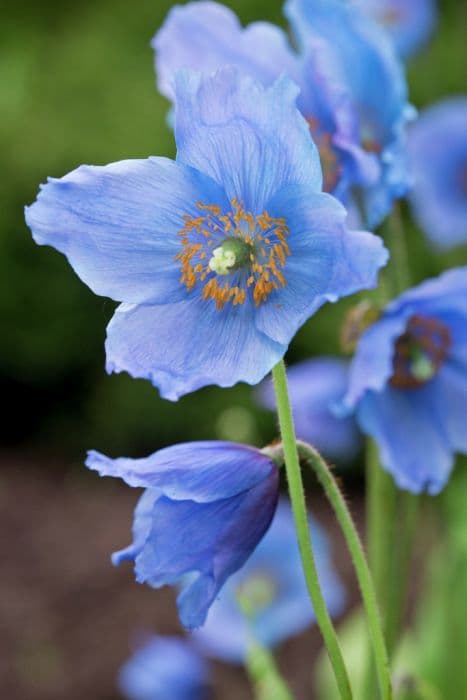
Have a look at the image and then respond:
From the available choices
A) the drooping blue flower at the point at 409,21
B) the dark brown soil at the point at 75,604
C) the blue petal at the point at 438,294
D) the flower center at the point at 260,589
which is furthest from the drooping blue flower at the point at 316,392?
the drooping blue flower at the point at 409,21

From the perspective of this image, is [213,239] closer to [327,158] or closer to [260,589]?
[327,158]

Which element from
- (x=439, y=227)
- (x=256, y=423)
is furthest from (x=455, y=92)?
(x=439, y=227)

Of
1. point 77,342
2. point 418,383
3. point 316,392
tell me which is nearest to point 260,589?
point 316,392

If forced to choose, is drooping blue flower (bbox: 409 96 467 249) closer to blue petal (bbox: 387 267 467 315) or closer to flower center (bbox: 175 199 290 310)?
blue petal (bbox: 387 267 467 315)

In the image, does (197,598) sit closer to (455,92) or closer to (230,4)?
(455,92)

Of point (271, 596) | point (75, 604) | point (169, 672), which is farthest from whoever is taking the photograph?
point (75, 604)

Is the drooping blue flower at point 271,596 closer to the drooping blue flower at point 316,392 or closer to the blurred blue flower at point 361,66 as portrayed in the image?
the drooping blue flower at point 316,392
